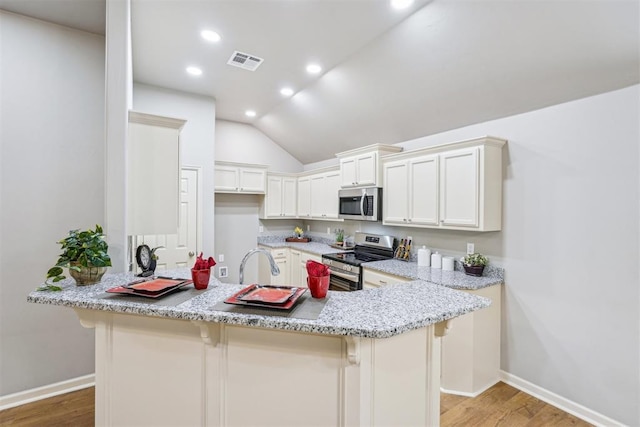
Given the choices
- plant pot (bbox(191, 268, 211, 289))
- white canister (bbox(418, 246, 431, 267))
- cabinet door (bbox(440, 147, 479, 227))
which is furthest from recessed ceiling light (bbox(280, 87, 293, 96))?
plant pot (bbox(191, 268, 211, 289))

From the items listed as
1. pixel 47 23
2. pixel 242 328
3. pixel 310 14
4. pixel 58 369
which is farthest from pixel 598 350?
pixel 47 23

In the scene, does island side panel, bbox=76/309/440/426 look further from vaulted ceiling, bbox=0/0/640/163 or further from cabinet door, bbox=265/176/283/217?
cabinet door, bbox=265/176/283/217

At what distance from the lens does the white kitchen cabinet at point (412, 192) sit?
10.5ft

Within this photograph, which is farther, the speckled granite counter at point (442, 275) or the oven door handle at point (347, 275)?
the oven door handle at point (347, 275)

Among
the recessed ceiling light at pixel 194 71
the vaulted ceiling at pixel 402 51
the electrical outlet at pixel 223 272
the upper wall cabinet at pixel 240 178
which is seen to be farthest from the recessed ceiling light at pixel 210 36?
the electrical outlet at pixel 223 272

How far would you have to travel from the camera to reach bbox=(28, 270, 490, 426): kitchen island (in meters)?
1.28

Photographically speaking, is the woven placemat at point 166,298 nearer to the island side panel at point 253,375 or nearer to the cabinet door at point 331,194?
the island side panel at point 253,375

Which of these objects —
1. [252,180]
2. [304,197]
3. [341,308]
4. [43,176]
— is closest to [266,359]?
[341,308]

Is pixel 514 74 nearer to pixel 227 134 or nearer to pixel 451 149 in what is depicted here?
pixel 451 149

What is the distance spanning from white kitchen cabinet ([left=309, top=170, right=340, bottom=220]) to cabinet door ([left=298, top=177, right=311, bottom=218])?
67mm

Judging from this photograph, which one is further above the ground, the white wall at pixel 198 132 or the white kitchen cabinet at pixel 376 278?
the white wall at pixel 198 132

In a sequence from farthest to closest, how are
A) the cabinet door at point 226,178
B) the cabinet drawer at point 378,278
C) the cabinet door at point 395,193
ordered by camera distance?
1. the cabinet door at point 226,178
2. the cabinet door at point 395,193
3. the cabinet drawer at point 378,278

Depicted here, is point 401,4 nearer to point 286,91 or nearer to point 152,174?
point 286,91

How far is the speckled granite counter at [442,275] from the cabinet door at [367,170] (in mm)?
1143
